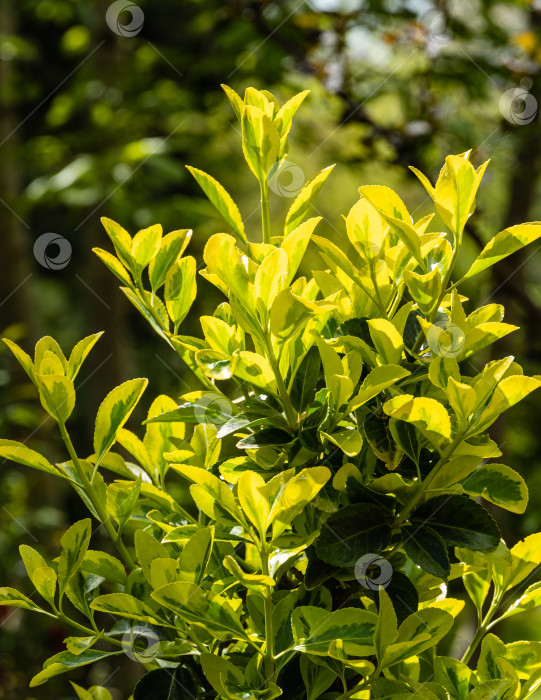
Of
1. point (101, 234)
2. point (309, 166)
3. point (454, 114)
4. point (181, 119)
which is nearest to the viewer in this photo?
point (454, 114)

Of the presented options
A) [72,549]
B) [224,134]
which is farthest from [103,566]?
[224,134]

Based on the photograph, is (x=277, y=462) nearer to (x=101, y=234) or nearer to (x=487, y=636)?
(x=487, y=636)

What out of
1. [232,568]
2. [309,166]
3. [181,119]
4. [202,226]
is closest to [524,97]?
[202,226]

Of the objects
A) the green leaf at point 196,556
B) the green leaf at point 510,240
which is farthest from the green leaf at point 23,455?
the green leaf at point 510,240

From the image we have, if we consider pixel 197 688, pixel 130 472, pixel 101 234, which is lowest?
pixel 197 688

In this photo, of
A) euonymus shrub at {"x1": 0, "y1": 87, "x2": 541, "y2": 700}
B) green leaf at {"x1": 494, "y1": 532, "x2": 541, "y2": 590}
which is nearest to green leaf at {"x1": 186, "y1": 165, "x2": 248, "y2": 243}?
euonymus shrub at {"x1": 0, "y1": 87, "x2": 541, "y2": 700}

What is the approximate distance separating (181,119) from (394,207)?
243 centimetres

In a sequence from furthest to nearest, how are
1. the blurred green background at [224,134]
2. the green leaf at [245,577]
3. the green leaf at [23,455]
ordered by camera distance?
the blurred green background at [224,134], the green leaf at [23,455], the green leaf at [245,577]

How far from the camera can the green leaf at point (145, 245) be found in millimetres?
553

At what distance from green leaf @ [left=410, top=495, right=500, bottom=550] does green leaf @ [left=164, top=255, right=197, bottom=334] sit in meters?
0.23

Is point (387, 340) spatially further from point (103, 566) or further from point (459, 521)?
point (103, 566)

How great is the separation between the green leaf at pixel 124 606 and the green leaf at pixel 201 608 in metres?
0.04

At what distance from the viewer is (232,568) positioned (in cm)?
41

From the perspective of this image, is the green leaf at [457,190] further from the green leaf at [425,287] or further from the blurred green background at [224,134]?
the blurred green background at [224,134]
